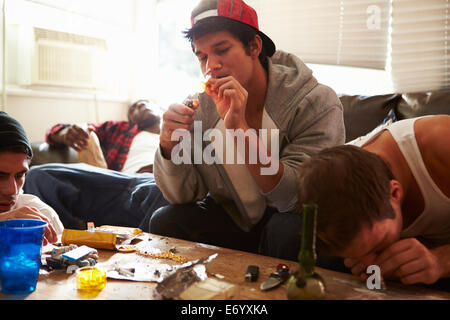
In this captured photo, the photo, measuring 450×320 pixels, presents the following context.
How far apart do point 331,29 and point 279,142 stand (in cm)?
141

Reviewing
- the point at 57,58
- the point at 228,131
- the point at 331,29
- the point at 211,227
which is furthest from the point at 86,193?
the point at 331,29

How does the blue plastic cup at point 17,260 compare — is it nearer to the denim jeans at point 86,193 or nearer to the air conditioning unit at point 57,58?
the denim jeans at point 86,193

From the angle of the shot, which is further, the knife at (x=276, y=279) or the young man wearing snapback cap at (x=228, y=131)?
the young man wearing snapback cap at (x=228, y=131)

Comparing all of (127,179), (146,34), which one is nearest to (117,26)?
(146,34)

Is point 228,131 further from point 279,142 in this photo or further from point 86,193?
point 86,193

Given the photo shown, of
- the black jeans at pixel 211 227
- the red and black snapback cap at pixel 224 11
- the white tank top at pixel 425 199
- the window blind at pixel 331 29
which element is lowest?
the black jeans at pixel 211 227

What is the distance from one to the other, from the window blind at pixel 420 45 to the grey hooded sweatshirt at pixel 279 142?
107cm

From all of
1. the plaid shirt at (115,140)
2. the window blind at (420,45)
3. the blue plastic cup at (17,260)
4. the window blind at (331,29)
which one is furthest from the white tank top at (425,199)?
the plaid shirt at (115,140)

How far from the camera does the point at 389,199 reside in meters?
0.79

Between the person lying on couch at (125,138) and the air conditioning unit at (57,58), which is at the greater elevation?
the air conditioning unit at (57,58)

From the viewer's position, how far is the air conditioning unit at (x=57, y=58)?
262 cm

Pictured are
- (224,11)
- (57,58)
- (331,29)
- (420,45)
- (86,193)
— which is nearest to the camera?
(224,11)

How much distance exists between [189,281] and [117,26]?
288cm
